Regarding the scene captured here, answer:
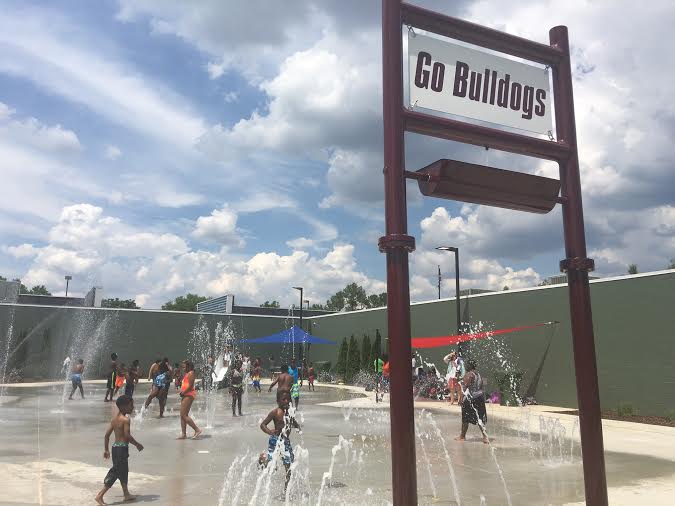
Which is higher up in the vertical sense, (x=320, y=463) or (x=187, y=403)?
(x=187, y=403)

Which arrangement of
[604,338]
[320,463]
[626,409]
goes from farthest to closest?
[604,338], [626,409], [320,463]

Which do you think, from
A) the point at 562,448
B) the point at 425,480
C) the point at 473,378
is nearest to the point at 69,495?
the point at 425,480

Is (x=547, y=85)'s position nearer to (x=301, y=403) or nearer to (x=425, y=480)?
(x=425, y=480)

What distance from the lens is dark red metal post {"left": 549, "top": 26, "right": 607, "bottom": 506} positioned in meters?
4.92

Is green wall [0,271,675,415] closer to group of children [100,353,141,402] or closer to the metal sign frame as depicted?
the metal sign frame

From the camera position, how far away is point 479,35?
4973 mm

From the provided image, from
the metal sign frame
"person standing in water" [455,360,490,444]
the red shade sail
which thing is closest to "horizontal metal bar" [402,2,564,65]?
the metal sign frame

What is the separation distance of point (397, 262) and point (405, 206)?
1.42 ft

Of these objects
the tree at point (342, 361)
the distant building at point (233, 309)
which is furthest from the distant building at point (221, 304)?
the tree at point (342, 361)

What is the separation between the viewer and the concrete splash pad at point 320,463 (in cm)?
706

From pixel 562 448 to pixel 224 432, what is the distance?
22.9 feet

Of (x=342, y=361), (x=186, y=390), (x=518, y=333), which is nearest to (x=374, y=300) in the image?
(x=342, y=361)

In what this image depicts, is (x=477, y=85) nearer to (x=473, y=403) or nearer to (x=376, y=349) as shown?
(x=473, y=403)

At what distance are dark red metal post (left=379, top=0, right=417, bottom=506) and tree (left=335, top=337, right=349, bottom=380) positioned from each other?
27686 millimetres
